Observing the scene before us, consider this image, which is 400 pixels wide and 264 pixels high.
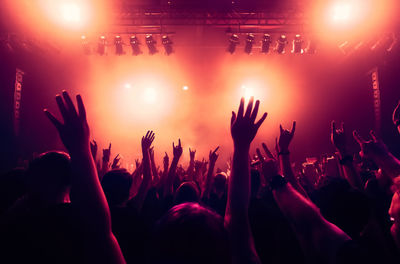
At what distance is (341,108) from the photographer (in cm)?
991

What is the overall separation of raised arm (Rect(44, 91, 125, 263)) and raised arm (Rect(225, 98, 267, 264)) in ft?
1.60

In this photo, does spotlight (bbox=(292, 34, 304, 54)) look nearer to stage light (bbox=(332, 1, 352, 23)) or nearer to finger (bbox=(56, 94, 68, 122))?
stage light (bbox=(332, 1, 352, 23))

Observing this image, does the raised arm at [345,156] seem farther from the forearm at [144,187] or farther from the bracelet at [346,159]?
the forearm at [144,187]

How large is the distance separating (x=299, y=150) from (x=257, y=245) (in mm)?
9964

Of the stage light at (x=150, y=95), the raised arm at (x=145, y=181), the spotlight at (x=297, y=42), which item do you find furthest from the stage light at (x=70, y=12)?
the spotlight at (x=297, y=42)

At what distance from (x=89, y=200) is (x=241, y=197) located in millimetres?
664

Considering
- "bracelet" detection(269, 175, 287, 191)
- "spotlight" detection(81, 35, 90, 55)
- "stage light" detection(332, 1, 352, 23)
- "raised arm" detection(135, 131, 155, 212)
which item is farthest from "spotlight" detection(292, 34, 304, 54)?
"bracelet" detection(269, 175, 287, 191)

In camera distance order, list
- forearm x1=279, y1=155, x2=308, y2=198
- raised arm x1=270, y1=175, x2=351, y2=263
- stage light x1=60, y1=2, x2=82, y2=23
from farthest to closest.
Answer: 1. stage light x1=60, y1=2, x2=82, y2=23
2. forearm x1=279, y1=155, x2=308, y2=198
3. raised arm x1=270, y1=175, x2=351, y2=263

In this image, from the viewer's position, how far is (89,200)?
88 cm

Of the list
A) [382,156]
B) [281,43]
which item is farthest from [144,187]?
[281,43]

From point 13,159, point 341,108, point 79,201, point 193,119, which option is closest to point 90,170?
point 79,201

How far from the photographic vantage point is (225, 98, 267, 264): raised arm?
3.50 feet

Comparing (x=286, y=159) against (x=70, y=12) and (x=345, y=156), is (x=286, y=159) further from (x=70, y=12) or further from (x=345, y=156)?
(x=70, y=12)

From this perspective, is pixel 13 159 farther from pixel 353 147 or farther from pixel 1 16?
pixel 353 147
